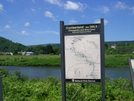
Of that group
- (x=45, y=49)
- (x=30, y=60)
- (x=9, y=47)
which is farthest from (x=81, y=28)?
(x=30, y=60)

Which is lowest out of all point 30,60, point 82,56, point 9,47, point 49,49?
point 30,60

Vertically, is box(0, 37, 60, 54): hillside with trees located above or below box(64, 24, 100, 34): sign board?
above

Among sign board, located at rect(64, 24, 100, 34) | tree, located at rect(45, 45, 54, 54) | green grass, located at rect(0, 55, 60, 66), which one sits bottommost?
green grass, located at rect(0, 55, 60, 66)

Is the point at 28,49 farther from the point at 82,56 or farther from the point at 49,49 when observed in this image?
the point at 82,56

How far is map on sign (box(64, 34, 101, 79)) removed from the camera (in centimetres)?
333

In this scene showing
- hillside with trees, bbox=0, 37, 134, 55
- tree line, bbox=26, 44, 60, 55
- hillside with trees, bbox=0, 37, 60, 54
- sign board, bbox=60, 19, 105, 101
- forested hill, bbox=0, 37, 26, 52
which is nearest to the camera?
sign board, bbox=60, 19, 105, 101

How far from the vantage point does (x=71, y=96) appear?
3.89m

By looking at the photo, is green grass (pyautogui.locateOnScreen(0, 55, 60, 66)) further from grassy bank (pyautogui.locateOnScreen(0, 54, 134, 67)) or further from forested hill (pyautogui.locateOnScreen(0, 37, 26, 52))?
forested hill (pyautogui.locateOnScreen(0, 37, 26, 52))

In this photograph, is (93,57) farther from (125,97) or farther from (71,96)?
(125,97)

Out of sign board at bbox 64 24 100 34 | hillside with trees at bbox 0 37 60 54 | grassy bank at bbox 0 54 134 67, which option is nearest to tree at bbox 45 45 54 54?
hillside with trees at bbox 0 37 60 54

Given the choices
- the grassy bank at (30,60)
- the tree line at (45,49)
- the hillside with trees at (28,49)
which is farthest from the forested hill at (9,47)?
the tree line at (45,49)

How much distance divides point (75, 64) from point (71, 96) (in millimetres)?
873

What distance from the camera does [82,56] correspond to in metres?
3.38

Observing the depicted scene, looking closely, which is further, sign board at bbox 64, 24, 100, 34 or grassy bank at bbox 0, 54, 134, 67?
grassy bank at bbox 0, 54, 134, 67
